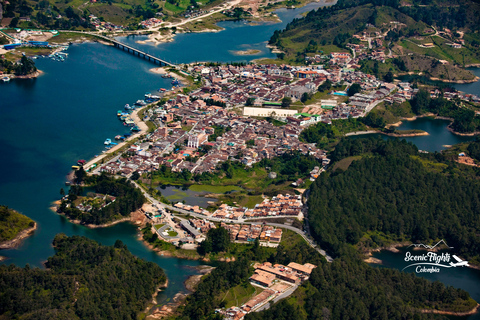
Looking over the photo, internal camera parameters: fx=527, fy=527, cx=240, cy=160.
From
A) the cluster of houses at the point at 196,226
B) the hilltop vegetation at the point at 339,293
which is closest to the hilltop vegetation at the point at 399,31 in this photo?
the cluster of houses at the point at 196,226

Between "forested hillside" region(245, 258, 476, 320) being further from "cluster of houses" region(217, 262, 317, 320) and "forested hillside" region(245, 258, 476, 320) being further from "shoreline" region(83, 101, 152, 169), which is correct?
"shoreline" region(83, 101, 152, 169)

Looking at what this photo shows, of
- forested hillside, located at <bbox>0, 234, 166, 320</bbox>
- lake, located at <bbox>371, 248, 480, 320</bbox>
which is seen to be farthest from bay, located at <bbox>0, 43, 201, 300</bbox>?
lake, located at <bbox>371, 248, 480, 320</bbox>

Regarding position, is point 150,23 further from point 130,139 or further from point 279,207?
point 279,207

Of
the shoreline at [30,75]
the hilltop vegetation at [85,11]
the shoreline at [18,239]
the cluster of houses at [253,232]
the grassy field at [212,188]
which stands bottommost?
the grassy field at [212,188]

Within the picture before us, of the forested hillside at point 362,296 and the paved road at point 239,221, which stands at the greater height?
the forested hillside at point 362,296

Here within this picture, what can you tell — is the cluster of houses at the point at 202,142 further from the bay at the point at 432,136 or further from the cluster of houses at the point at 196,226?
the bay at the point at 432,136

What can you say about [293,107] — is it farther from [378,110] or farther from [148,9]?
[148,9]

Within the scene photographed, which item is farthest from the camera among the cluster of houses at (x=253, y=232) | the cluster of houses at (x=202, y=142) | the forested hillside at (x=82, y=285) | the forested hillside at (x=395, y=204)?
the cluster of houses at (x=202, y=142)
